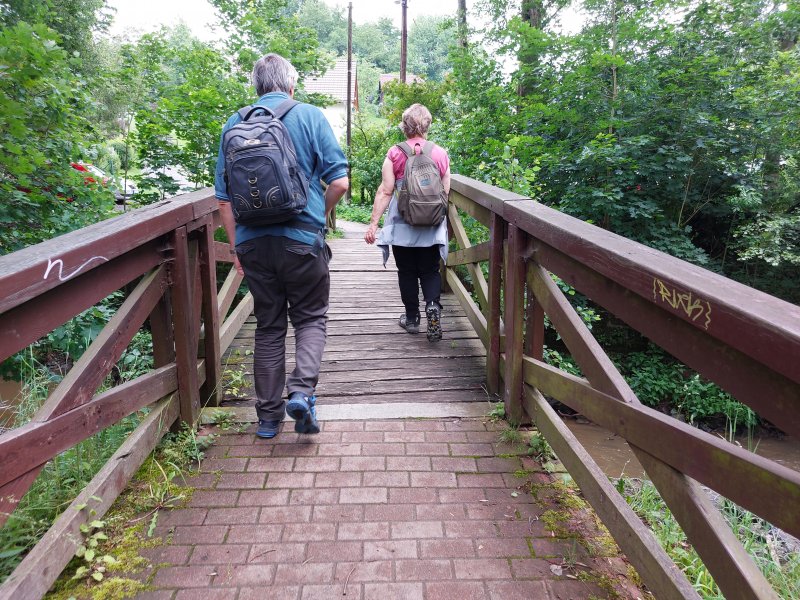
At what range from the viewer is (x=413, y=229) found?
13.5 ft

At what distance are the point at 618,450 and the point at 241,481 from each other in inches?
239

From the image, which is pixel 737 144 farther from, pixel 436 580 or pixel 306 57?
pixel 436 580

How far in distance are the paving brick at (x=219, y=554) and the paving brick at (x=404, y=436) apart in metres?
1.00

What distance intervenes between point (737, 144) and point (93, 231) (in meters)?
9.21

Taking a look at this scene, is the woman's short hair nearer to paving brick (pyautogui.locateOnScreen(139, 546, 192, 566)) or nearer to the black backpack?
the black backpack

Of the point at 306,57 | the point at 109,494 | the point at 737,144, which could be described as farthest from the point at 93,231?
the point at 737,144

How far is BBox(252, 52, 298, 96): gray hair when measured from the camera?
2809 mm

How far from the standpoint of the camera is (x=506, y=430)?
3.01 metres

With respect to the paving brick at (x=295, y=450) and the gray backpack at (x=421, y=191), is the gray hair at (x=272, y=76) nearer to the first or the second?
the gray backpack at (x=421, y=191)

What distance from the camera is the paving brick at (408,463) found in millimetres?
2656

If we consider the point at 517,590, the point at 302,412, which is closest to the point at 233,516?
the point at 302,412

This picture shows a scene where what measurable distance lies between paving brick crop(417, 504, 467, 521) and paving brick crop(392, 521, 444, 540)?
0.03 meters

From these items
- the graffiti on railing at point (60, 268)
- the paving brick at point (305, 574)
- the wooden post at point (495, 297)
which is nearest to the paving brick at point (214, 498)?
the paving brick at point (305, 574)

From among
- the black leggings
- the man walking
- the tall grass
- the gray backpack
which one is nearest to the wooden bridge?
the man walking
